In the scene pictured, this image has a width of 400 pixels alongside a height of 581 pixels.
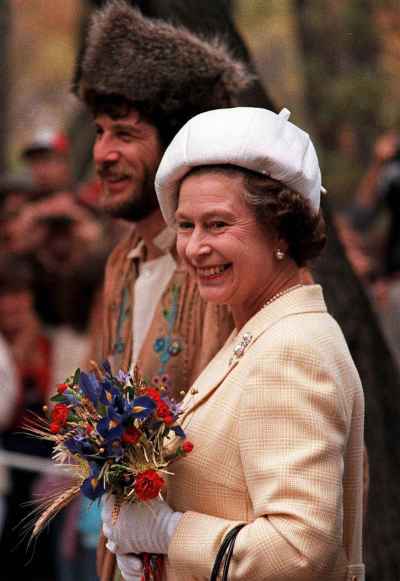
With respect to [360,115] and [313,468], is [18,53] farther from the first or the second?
[313,468]

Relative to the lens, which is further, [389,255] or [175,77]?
[389,255]

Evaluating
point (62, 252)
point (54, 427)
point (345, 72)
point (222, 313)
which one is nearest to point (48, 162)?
point (62, 252)

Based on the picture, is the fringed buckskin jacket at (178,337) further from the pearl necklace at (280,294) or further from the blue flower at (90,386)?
the blue flower at (90,386)

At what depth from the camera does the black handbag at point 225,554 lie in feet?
10.6

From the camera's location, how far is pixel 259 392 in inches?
129

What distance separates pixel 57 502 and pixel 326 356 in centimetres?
86

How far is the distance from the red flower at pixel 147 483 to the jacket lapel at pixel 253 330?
29 centimetres

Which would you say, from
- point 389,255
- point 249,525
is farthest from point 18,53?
point 249,525

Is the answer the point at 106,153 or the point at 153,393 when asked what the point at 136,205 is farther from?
the point at 153,393

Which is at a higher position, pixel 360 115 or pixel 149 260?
pixel 360 115

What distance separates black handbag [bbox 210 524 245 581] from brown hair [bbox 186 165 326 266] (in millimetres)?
800

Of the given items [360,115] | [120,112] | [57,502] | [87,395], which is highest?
[360,115]

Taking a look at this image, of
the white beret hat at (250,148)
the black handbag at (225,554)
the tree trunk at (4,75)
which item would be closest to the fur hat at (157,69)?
the white beret hat at (250,148)

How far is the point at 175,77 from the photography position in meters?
4.38
